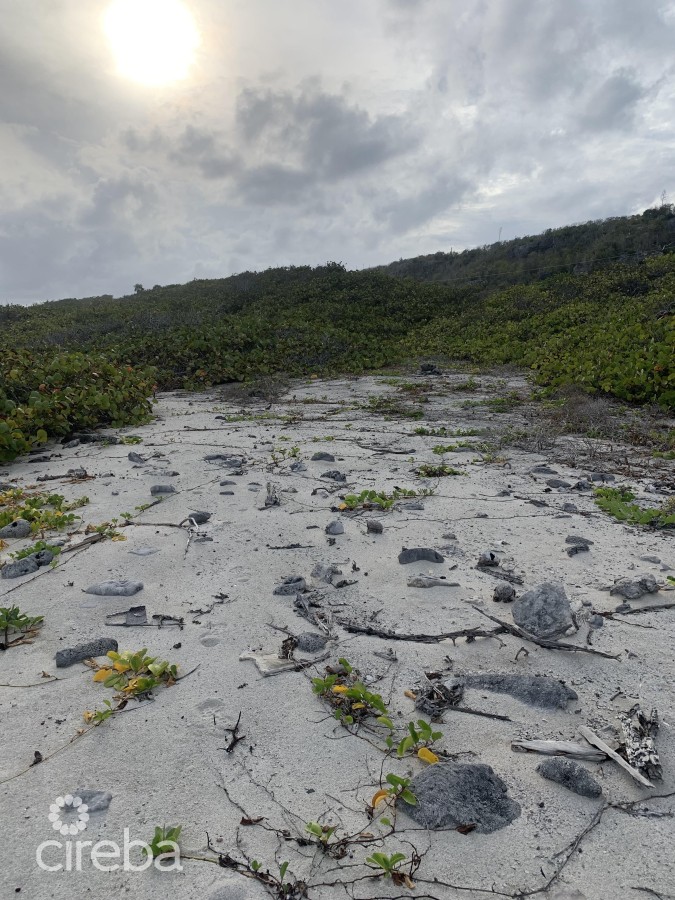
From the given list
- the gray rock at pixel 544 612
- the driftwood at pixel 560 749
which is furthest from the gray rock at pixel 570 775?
the gray rock at pixel 544 612

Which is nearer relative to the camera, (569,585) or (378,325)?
(569,585)

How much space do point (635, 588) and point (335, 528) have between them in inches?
69.3

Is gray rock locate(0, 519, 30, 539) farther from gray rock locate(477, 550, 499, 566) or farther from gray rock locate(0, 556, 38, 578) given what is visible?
gray rock locate(477, 550, 499, 566)

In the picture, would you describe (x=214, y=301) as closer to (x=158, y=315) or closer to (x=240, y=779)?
(x=158, y=315)

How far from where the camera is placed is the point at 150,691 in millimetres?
2053

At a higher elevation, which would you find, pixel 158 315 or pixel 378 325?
pixel 158 315

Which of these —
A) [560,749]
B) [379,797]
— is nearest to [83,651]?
[379,797]

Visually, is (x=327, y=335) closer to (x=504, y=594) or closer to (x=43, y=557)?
(x=43, y=557)

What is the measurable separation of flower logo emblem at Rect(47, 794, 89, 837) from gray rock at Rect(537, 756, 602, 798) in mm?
1367

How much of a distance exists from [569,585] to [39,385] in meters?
6.55

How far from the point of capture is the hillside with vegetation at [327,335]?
7.36 metres

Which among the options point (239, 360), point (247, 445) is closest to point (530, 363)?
point (239, 360)

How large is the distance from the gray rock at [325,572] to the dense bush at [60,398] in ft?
13.5

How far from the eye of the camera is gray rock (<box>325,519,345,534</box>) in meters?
3.56
